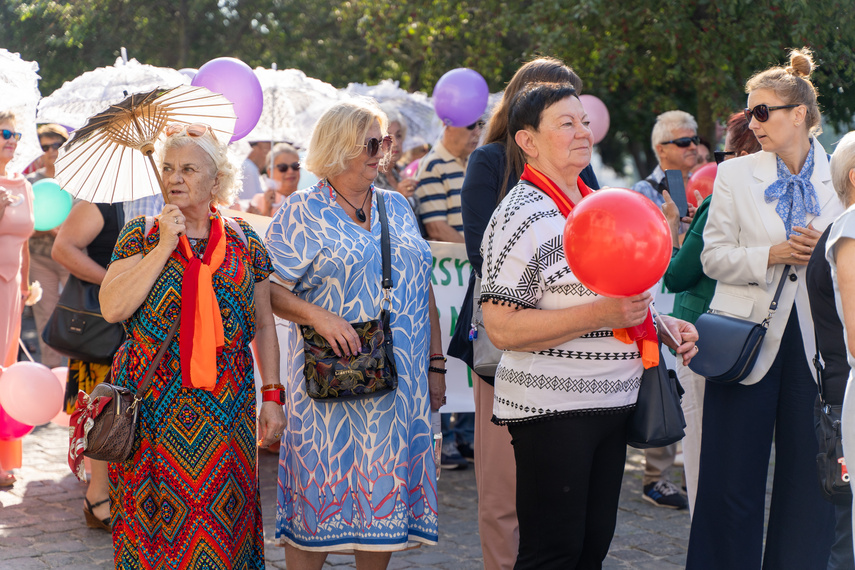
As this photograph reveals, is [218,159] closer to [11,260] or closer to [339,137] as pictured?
[339,137]

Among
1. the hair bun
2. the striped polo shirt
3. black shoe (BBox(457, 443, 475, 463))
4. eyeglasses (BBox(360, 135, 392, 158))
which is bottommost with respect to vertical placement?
black shoe (BBox(457, 443, 475, 463))

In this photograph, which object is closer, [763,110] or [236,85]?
[763,110]

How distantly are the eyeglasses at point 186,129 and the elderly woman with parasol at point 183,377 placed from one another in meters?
0.03

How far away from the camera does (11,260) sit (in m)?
6.05

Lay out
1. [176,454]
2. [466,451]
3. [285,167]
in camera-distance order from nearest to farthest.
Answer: [176,454] → [466,451] → [285,167]

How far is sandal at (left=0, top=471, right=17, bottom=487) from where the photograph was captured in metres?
6.13

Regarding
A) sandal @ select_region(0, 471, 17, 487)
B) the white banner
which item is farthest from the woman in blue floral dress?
sandal @ select_region(0, 471, 17, 487)

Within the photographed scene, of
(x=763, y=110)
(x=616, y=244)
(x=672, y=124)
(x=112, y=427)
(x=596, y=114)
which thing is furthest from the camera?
(x=596, y=114)

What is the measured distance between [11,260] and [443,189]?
2902 millimetres

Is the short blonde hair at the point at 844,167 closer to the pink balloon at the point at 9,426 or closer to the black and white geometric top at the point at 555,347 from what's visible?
the black and white geometric top at the point at 555,347

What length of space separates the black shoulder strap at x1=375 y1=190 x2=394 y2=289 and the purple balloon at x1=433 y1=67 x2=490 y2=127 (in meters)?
3.27

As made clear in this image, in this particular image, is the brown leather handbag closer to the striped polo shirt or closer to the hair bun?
the hair bun

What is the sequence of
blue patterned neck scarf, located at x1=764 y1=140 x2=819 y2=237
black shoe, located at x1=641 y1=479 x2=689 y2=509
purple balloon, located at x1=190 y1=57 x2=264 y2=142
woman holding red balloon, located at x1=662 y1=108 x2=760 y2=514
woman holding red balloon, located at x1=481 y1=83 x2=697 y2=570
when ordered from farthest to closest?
black shoe, located at x1=641 y1=479 x2=689 y2=509, purple balloon, located at x1=190 y1=57 x2=264 y2=142, woman holding red balloon, located at x1=662 y1=108 x2=760 y2=514, blue patterned neck scarf, located at x1=764 y1=140 x2=819 y2=237, woman holding red balloon, located at x1=481 y1=83 x2=697 y2=570

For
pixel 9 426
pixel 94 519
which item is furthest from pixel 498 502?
pixel 9 426
